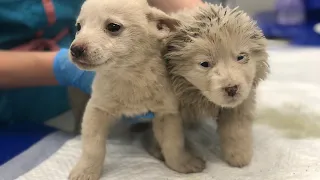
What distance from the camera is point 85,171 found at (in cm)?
80

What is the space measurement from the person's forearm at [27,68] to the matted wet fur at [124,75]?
0.25m

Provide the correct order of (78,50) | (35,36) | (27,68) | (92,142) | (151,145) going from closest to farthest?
1. (78,50)
2. (92,142)
3. (151,145)
4. (27,68)
5. (35,36)

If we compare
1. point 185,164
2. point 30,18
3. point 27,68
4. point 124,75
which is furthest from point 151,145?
point 30,18

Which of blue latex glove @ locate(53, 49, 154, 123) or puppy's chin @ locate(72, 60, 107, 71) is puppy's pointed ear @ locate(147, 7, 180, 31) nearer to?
puppy's chin @ locate(72, 60, 107, 71)

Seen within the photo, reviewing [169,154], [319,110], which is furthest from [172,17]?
[319,110]

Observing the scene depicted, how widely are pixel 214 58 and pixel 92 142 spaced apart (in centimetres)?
26

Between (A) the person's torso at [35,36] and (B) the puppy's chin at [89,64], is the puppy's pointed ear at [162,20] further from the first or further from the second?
(A) the person's torso at [35,36]

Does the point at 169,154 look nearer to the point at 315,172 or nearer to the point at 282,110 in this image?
the point at 315,172

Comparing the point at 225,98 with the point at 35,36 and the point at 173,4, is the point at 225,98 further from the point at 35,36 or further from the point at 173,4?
the point at 35,36

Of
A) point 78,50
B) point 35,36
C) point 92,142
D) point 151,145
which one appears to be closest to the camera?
point 78,50

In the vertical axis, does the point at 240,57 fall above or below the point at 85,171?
above

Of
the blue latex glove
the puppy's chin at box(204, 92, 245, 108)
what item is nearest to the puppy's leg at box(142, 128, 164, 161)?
the blue latex glove

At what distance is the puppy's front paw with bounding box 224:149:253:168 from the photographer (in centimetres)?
83

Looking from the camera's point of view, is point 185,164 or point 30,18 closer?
point 185,164
